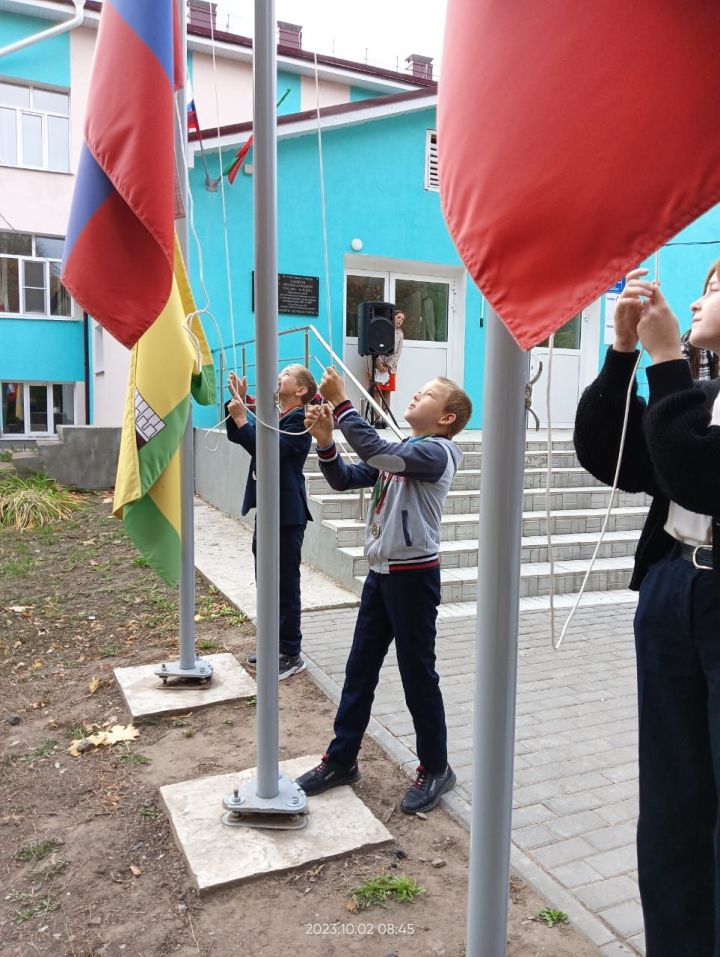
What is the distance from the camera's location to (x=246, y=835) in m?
2.71

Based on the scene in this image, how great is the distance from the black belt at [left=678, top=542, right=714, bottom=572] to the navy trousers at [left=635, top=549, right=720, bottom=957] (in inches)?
0.6

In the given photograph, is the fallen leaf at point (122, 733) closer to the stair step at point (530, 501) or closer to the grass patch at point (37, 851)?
the grass patch at point (37, 851)

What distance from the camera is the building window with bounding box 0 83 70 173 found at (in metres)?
14.5

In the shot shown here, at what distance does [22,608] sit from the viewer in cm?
590

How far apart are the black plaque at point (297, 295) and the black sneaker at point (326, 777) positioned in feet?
26.9

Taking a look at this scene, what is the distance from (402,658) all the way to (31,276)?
14.6 m

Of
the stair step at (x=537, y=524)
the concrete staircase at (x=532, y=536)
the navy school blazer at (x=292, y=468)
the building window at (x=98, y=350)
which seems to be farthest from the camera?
the building window at (x=98, y=350)

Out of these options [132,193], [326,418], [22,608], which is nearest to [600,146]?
[326,418]

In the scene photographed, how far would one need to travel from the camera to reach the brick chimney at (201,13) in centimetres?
1501

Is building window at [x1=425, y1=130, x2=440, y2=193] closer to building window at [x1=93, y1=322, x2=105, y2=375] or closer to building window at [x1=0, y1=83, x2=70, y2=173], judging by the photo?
building window at [x1=93, y1=322, x2=105, y2=375]

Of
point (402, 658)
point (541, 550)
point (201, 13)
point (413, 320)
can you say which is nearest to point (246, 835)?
point (402, 658)

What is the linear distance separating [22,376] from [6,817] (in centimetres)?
1305

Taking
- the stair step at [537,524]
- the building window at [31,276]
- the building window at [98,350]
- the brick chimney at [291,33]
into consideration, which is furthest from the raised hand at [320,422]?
the brick chimney at [291,33]

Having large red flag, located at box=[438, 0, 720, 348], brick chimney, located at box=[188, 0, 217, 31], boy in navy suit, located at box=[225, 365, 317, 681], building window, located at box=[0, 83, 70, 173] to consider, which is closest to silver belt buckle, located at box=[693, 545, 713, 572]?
large red flag, located at box=[438, 0, 720, 348]
